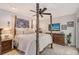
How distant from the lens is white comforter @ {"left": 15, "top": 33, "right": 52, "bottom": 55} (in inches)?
74.7

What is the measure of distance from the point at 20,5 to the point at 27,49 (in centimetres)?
86

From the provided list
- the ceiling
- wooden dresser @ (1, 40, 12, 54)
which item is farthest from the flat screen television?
wooden dresser @ (1, 40, 12, 54)

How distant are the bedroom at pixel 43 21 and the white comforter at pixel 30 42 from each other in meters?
0.02

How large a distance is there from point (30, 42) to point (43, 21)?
48 centimetres

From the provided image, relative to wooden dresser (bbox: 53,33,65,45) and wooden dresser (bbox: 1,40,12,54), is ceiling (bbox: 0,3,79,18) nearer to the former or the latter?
wooden dresser (bbox: 53,33,65,45)

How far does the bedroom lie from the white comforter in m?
0.02

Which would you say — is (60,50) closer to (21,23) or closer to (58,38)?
(58,38)

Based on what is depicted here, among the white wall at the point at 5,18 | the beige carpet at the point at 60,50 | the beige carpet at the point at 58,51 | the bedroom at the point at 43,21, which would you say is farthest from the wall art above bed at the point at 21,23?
the beige carpet at the point at 60,50

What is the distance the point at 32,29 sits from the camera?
192cm

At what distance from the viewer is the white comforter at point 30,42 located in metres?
1.90

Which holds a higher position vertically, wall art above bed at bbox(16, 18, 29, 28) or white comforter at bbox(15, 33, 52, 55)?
wall art above bed at bbox(16, 18, 29, 28)

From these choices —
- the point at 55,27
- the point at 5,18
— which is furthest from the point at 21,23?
the point at 55,27
